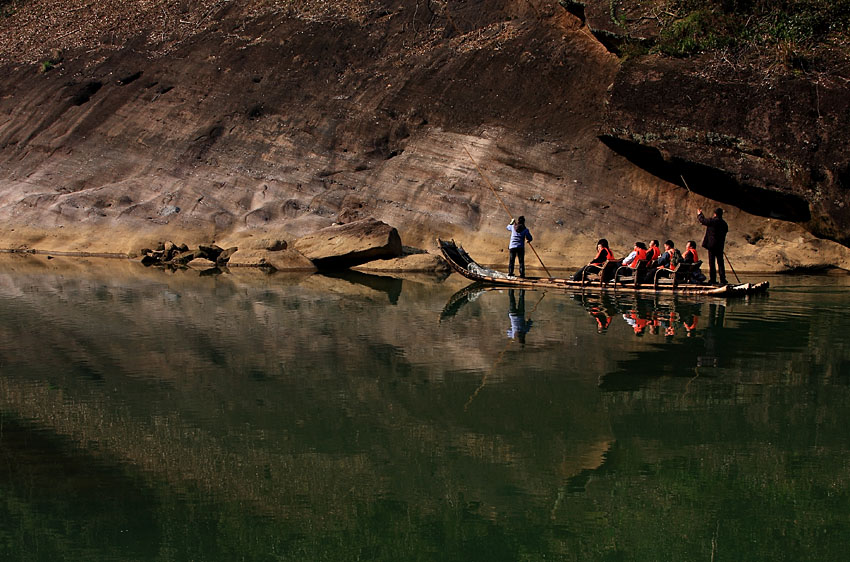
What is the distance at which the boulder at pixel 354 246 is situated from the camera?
29.0m

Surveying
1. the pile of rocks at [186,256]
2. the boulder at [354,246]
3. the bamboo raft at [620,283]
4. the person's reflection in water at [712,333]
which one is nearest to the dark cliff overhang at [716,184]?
the bamboo raft at [620,283]

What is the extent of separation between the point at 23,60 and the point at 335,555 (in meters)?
44.2

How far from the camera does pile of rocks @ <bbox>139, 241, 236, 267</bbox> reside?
31422mm

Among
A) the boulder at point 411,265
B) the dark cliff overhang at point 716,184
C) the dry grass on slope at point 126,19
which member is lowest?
the boulder at point 411,265

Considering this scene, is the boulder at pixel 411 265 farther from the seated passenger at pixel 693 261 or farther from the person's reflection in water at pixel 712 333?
the person's reflection in water at pixel 712 333

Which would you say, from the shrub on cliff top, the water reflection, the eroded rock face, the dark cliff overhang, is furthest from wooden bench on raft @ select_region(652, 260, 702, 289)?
the shrub on cliff top

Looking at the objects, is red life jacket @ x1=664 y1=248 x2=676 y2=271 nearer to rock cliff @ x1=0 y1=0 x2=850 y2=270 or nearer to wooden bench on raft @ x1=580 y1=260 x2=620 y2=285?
wooden bench on raft @ x1=580 y1=260 x2=620 y2=285

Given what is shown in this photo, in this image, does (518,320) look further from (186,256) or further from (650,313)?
(186,256)

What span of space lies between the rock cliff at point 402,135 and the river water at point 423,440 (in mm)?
13814

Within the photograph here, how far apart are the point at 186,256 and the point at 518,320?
17.9 meters

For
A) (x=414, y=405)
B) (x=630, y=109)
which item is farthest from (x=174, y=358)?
(x=630, y=109)

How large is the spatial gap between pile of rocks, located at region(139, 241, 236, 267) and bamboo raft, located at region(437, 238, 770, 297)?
9.48 metres

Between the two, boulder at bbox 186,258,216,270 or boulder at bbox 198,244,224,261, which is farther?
boulder at bbox 198,244,224,261

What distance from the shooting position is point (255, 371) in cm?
1165
